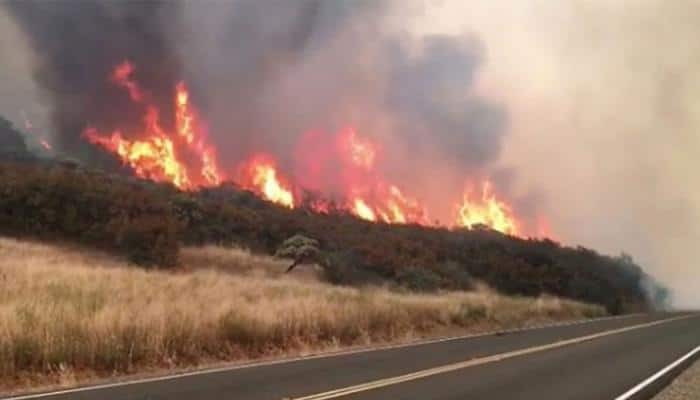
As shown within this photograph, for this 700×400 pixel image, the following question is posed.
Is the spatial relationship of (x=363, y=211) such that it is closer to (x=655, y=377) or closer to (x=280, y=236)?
(x=280, y=236)

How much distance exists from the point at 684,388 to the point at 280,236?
32171mm

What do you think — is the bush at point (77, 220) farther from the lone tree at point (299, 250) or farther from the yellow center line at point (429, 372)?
the yellow center line at point (429, 372)

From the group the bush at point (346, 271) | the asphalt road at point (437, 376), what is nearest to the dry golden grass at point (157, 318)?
the asphalt road at point (437, 376)

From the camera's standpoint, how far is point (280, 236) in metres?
42.6

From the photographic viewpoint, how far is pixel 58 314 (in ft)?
41.9

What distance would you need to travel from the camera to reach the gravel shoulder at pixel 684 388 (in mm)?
10902

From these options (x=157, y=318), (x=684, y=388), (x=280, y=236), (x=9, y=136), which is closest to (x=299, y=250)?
(x=280, y=236)

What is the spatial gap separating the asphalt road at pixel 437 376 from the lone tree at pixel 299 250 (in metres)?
21.4

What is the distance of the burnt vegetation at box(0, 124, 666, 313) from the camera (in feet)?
105

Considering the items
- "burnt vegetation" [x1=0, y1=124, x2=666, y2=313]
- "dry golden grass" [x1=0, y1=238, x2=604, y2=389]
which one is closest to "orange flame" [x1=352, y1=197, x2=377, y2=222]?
"burnt vegetation" [x1=0, y1=124, x2=666, y2=313]

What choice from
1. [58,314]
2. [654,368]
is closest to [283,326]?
[58,314]

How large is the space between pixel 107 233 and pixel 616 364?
23.9m

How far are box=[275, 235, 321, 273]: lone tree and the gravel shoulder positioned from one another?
26.3 meters

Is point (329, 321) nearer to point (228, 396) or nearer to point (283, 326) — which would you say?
point (283, 326)
